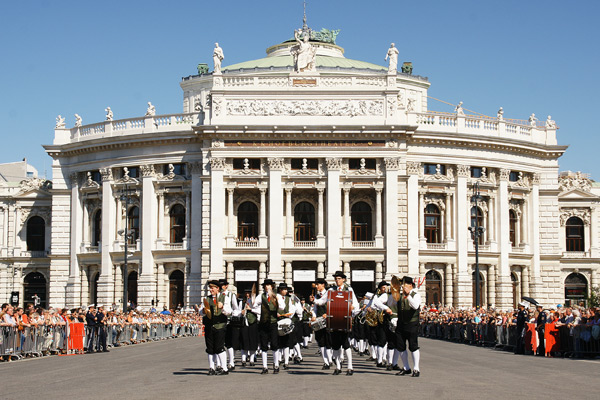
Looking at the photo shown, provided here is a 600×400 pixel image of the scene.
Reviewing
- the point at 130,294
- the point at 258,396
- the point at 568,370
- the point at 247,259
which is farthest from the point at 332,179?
the point at 258,396

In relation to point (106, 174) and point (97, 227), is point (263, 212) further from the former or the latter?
point (97, 227)

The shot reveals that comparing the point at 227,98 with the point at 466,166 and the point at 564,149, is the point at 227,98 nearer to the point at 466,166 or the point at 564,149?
the point at 466,166

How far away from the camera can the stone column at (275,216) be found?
231 feet

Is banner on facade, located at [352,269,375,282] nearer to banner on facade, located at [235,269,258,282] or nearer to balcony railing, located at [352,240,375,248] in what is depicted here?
balcony railing, located at [352,240,375,248]

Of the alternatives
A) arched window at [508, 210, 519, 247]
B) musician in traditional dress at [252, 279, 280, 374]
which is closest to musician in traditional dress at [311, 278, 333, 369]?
musician in traditional dress at [252, 279, 280, 374]

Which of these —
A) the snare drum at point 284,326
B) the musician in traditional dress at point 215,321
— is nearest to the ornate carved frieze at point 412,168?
the snare drum at point 284,326

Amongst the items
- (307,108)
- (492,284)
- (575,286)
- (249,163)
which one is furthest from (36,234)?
(575,286)

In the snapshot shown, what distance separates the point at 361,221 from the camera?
73125 mm

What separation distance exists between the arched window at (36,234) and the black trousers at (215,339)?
205 feet

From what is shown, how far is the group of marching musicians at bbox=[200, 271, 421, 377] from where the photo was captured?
76.4 feet

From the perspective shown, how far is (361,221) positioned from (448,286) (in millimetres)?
8458

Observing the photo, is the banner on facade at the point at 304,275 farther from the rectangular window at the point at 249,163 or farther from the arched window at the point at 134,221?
the arched window at the point at 134,221

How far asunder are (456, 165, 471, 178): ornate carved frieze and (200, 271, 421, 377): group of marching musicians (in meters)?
48.5

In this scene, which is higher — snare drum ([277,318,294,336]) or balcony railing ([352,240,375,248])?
balcony railing ([352,240,375,248])
